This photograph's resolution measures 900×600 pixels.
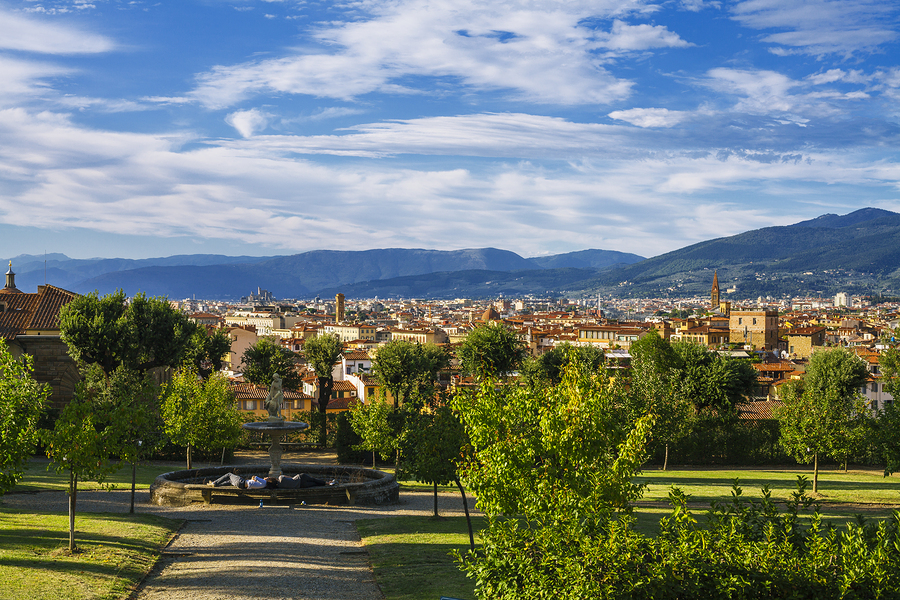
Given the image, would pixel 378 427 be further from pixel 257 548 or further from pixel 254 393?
pixel 254 393

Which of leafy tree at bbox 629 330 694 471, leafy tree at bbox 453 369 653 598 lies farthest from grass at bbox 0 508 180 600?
leafy tree at bbox 629 330 694 471

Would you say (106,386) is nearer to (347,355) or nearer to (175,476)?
(175,476)

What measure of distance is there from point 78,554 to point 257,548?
3747 millimetres

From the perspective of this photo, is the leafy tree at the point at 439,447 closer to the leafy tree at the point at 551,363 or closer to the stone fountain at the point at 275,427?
the stone fountain at the point at 275,427

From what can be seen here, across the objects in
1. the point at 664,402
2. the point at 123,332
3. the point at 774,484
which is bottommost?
the point at 774,484

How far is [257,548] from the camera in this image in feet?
58.2

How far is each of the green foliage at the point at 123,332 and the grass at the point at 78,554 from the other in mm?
22721

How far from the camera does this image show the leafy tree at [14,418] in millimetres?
14617

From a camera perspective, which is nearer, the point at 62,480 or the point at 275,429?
the point at 275,429

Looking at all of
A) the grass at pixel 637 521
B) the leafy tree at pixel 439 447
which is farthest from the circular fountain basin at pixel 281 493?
the leafy tree at pixel 439 447

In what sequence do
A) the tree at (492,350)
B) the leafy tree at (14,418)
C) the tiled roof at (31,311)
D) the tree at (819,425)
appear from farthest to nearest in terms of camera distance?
the tree at (492,350) < the tiled roof at (31,311) < the tree at (819,425) < the leafy tree at (14,418)

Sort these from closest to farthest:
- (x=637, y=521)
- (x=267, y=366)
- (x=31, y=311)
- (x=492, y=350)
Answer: (x=637, y=521), (x=31, y=311), (x=492, y=350), (x=267, y=366)

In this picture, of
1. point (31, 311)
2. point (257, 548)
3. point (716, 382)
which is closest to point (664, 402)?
point (716, 382)

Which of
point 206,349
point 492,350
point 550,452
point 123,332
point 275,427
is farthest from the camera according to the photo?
point 492,350
